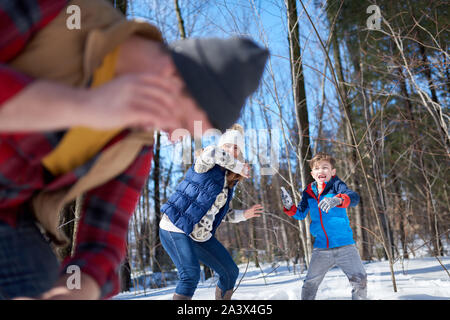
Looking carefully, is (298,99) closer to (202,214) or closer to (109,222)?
(202,214)

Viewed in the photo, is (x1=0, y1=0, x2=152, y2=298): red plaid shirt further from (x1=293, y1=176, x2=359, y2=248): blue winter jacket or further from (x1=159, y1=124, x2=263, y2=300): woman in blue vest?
(x1=293, y1=176, x2=359, y2=248): blue winter jacket

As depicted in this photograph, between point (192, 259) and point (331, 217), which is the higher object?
point (331, 217)

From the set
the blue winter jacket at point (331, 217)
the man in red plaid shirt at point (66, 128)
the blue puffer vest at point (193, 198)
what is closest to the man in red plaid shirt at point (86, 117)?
the man in red plaid shirt at point (66, 128)

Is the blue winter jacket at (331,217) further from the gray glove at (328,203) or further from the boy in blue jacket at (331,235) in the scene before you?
the gray glove at (328,203)

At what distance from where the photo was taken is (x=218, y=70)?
0.77 metres

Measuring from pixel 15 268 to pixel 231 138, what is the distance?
2582mm

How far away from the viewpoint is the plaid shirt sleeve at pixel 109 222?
2.89 feet

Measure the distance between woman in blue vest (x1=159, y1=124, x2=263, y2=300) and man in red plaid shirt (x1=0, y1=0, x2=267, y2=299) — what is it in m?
2.15

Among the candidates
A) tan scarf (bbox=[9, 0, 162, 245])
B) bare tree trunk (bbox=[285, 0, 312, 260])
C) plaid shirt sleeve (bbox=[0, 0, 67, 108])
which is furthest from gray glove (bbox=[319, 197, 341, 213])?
plaid shirt sleeve (bbox=[0, 0, 67, 108])

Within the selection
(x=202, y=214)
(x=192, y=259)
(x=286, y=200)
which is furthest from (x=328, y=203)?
(x=192, y=259)

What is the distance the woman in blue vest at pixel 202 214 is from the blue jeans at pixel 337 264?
2.41ft

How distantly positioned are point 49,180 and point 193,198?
89.7 inches
